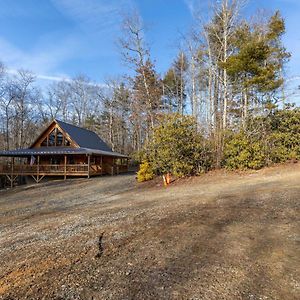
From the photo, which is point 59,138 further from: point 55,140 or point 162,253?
point 162,253

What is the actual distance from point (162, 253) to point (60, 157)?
21.9 meters

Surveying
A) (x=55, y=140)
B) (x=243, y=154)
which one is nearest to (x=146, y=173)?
(x=243, y=154)

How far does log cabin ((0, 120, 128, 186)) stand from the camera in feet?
73.3

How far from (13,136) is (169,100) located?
23.0m

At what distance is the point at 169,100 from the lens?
34.8 m

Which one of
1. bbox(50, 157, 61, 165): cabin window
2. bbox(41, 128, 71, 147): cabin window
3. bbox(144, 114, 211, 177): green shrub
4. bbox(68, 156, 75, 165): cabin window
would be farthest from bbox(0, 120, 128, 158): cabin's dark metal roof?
bbox(144, 114, 211, 177): green shrub

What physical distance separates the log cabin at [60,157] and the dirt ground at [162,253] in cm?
1451

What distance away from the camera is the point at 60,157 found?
2470cm

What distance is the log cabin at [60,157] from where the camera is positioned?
2234 cm

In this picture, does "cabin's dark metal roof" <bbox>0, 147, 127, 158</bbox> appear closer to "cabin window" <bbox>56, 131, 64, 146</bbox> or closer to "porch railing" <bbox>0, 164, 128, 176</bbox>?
"cabin window" <bbox>56, 131, 64, 146</bbox>

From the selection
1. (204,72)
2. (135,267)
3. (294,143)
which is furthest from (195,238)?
(204,72)

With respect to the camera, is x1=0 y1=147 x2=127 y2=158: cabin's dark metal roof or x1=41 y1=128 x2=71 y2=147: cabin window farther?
x1=41 y1=128 x2=71 y2=147: cabin window

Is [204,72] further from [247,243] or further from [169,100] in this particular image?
[247,243]

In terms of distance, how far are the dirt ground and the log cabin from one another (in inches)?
571
